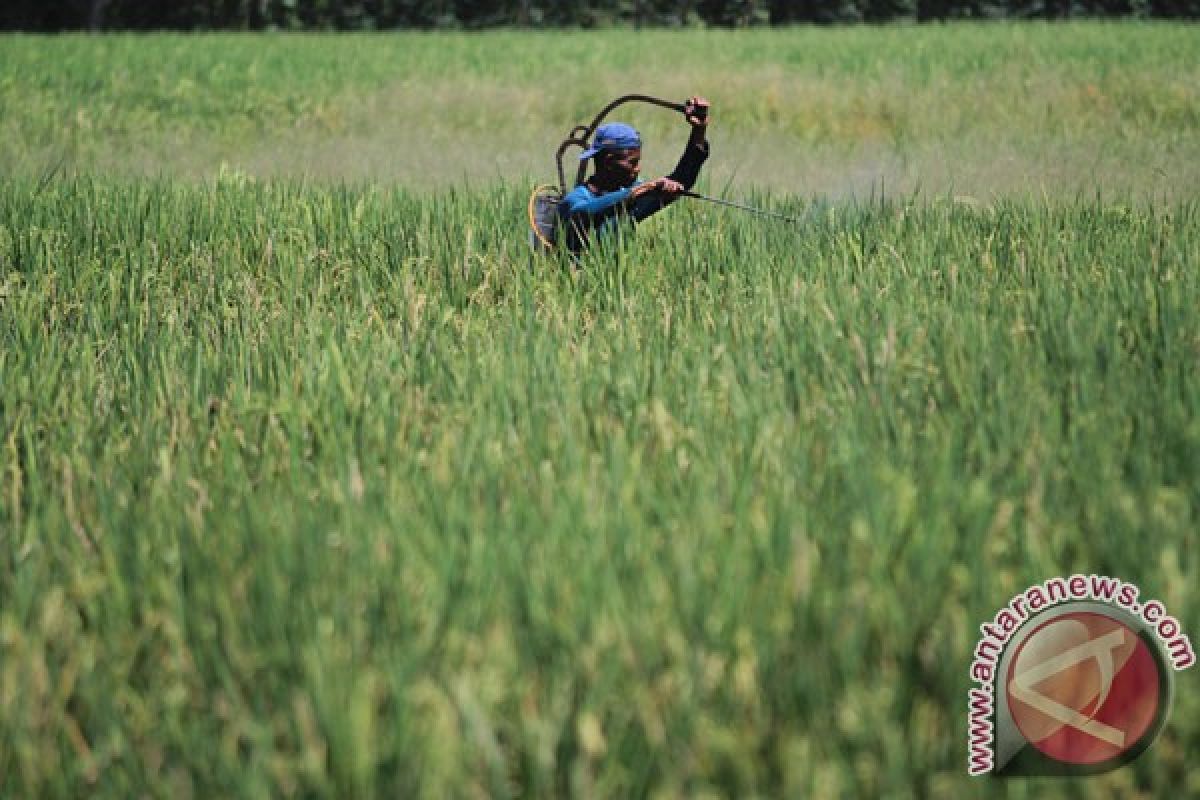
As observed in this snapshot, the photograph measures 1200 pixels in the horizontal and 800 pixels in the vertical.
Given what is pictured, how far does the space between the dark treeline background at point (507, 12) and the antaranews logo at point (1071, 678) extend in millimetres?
43759

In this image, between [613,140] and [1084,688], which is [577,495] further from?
[613,140]

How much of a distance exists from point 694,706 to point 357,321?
7.19 feet

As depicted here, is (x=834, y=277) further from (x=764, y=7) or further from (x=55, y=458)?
(x=764, y=7)

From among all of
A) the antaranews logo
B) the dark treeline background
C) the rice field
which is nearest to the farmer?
the rice field

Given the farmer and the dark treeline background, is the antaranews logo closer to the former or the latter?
the farmer

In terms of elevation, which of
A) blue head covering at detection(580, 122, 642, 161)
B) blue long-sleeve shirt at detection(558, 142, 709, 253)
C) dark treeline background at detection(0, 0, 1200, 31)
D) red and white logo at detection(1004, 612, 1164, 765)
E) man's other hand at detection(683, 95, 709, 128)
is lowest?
red and white logo at detection(1004, 612, 1164, 765)

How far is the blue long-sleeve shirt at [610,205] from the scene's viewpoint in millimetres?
4531

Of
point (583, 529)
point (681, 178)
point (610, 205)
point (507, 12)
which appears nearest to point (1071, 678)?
point (583, 529)

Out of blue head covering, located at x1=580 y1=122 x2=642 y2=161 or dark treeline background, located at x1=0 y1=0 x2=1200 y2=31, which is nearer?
blue head covering, located at x1=580 y1=122 x2=642 y2=161

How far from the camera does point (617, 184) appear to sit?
4.72 meters

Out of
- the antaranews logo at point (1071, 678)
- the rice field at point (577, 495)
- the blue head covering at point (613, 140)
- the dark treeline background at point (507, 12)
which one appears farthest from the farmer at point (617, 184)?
the dark treeline background at point (507, 12)

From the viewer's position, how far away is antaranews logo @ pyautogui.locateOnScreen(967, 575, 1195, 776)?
1663 mm

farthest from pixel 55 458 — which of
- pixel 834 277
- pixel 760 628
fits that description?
pixel 834 277

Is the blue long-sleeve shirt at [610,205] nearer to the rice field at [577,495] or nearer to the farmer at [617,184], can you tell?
the farmer at [617,184]
